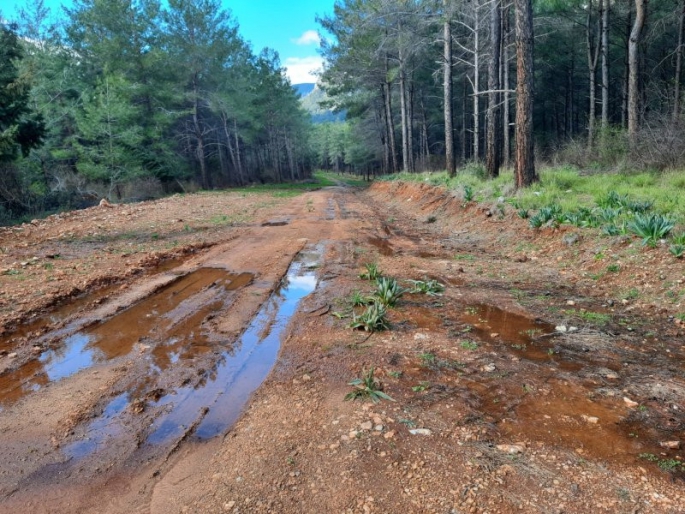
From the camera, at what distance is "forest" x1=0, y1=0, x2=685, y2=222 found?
12.7 metres

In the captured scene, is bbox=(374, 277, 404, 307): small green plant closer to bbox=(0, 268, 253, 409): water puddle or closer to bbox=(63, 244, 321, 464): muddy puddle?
bbox=(63, 244, 321, 464): muddy puddle

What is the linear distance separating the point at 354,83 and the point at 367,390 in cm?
2844

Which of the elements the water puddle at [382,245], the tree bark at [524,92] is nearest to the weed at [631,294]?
the water puddle at [382,245]

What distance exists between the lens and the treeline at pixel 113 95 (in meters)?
17.6

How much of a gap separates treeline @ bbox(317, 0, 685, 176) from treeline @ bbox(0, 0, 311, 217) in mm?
7911

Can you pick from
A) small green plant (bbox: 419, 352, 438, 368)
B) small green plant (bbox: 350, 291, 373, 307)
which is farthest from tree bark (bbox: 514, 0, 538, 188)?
small green plant (bbox: 419, 352, 438, 368)

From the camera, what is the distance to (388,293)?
5074mm

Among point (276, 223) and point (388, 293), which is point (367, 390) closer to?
point (388, 293)

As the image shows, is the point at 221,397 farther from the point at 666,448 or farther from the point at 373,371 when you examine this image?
the point at 666,448

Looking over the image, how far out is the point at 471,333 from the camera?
432 centimetres


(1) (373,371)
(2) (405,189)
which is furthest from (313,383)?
(2) (405,189)

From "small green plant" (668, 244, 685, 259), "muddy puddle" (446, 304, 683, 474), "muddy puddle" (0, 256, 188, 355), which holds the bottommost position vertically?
"muddy puddle" (446, 304, 683, 474)

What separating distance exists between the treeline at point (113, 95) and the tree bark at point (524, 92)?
13716 mm

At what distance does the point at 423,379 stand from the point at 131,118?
2391 cm
